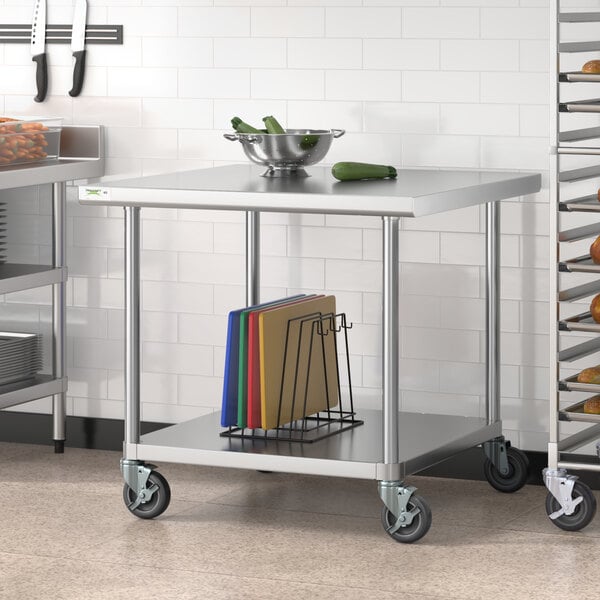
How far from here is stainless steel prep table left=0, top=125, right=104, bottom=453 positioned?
17.7ft

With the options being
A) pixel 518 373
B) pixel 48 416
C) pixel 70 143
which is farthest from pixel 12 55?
pixel 518 373

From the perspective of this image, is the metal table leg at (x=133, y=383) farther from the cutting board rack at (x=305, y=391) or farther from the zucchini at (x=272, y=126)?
the zucchini at (x=272, y=126)

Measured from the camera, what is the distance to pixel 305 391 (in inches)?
191

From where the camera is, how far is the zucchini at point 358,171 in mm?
4559

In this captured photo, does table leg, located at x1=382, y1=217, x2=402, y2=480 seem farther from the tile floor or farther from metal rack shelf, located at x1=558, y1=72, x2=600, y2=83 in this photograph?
metal rack shelf, located at x1=558, y1=72, x2=600, y2=83

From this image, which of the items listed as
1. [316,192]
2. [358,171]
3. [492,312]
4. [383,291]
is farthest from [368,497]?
[316,192]

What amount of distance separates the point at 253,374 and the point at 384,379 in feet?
1.81

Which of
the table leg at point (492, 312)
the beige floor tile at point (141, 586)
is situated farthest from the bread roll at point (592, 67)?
the beige floor tile at point (141, 586)

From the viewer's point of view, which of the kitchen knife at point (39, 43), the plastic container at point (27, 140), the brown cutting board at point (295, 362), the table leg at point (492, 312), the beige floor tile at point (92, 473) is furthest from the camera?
the kitchen knife at point (39, 43)

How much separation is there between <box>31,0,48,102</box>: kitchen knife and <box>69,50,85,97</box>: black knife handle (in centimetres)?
13

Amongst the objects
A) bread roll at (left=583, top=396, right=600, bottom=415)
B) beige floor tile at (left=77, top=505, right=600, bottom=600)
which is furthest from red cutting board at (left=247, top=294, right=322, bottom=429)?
bread roll at (left=583, top=396, right=600, bottom=415)

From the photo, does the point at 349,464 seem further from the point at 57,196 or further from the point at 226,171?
the point at 57,196

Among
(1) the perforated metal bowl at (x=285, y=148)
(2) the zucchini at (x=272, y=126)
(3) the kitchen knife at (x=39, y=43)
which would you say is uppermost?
(3) the kitchen knife at (x=39, y=43)

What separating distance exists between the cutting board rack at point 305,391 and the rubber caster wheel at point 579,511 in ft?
2.62
